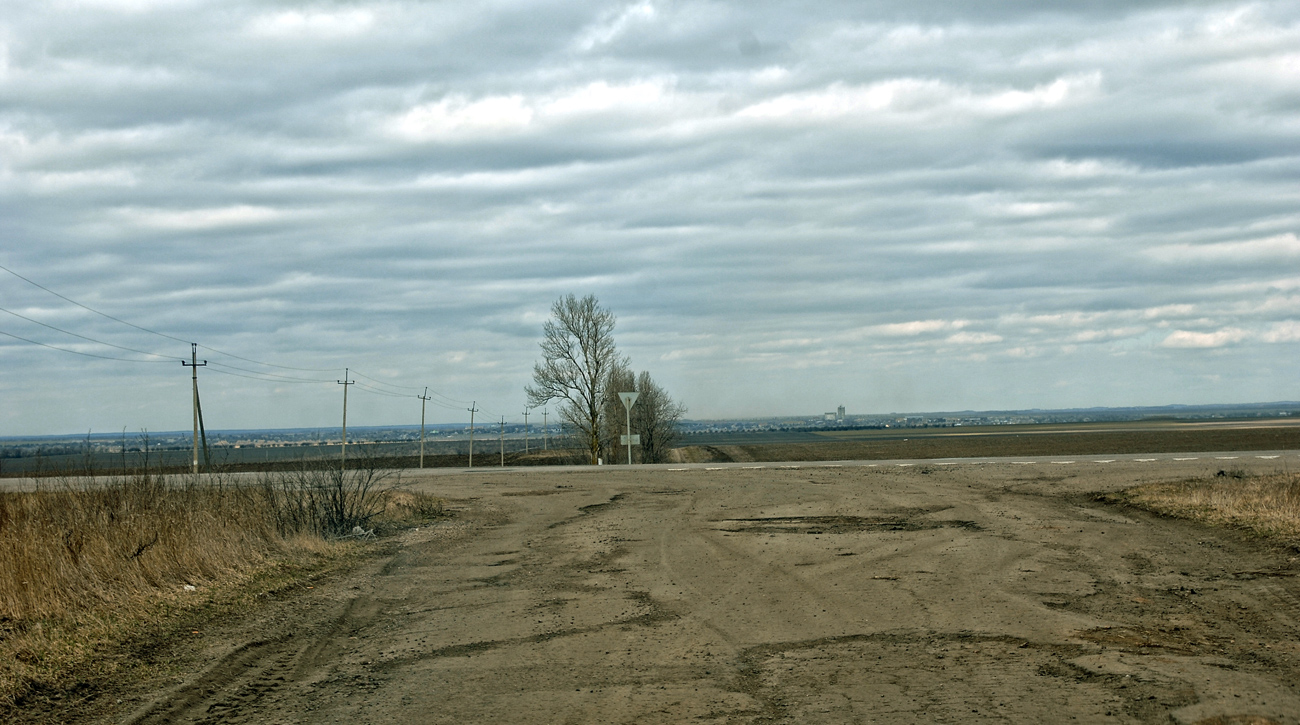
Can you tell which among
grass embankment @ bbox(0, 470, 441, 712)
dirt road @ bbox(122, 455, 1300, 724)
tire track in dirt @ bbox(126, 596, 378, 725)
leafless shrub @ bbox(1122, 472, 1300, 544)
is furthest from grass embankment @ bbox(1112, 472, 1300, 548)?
grass embankment @ bbox(0, 470, 441, 712)

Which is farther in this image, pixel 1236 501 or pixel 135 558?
pixel 1236 501

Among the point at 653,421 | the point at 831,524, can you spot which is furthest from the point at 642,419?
the point at 831,524

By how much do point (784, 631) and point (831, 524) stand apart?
338 inches

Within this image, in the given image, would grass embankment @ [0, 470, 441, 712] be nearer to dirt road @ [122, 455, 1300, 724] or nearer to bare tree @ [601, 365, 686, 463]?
dirt road @ [122, 455, 1300, 724]

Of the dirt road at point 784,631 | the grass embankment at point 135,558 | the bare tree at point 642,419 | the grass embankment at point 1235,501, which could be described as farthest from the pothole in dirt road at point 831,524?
the bare tree at point 642,419

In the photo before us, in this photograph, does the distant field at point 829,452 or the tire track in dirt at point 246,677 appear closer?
the tire track in dirt at point 246,677

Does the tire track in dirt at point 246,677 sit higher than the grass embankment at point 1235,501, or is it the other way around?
the grass embankment at point 1235,501

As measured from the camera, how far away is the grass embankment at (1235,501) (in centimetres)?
1421

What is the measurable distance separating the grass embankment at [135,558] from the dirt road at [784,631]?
797 millimetres

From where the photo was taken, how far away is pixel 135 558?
36.3 feet

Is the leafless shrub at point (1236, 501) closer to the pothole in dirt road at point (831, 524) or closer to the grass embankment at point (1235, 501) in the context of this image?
the grass embankment at point (1235, 501)

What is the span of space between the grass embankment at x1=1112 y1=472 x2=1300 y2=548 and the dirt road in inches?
21.9

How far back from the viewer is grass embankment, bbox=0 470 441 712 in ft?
26.6

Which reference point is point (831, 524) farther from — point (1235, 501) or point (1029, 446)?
point (1029, 446)
